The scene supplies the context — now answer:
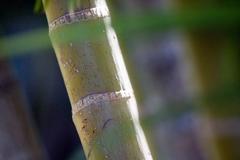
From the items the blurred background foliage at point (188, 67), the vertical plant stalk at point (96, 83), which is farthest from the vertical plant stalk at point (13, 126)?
the blurred background foliage at point (188, 67)

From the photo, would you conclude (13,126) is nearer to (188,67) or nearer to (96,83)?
(96,83)

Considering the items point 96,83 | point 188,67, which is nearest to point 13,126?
point 96,83

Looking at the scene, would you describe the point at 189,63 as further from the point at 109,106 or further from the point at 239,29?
the point at 109,106

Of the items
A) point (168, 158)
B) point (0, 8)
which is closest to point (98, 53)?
point (168, 158)

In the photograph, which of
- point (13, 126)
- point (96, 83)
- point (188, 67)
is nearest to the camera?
point (188, 67)

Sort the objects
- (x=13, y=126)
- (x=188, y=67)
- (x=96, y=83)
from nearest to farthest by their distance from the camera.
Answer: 1. (x=188, y=67)
2. (x=96, y=83)
3. (x=13, y=126)
